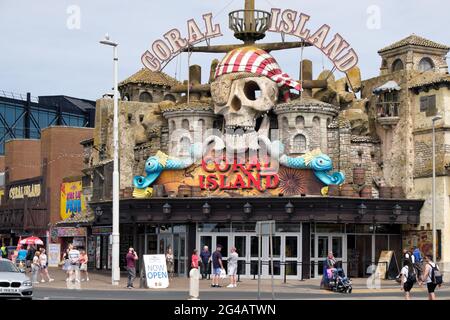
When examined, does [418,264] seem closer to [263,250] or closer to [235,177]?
[263,250]

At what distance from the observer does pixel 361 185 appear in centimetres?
4738

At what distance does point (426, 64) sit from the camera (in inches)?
1970

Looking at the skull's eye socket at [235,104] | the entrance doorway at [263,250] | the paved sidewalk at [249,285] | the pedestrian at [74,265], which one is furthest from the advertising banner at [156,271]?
the skull's eye socket at [235,104]

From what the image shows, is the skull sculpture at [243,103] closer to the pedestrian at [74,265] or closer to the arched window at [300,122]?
the arched window at [300,122]

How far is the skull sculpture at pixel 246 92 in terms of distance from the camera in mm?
47844

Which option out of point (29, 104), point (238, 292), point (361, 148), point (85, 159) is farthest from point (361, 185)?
point (29, 104)

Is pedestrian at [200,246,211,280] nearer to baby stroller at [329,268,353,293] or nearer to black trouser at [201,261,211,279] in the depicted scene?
black trouser at [201,261,211,279]

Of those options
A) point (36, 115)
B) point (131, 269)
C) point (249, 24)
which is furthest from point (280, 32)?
point (36, 115)

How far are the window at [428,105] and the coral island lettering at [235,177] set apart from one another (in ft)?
29.2

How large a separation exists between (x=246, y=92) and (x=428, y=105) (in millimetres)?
9904

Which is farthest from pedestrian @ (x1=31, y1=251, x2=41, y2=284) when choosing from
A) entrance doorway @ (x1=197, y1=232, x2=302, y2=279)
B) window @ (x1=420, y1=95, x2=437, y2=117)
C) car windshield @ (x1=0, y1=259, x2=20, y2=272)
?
window @ (x1=420, y1=95, x2=437, y2=117)

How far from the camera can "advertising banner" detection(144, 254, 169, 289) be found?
37094mm

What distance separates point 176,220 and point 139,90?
13.0 metres
